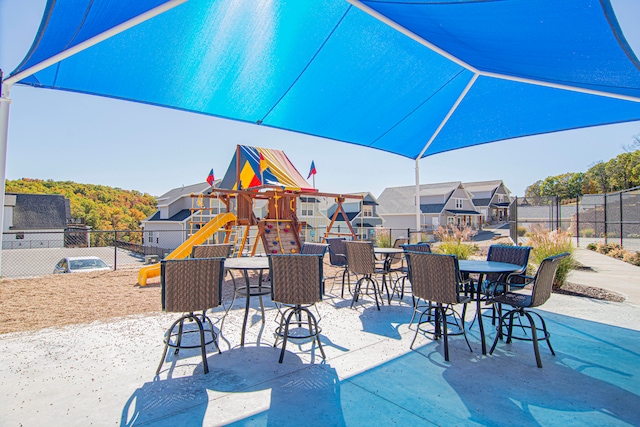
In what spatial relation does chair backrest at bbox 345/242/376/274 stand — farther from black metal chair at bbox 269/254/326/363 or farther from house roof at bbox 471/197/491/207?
house roof at bbox 471/197/491/207

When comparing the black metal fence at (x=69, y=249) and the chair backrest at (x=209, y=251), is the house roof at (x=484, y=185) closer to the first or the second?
the black metal fence at (x=69, y=249)

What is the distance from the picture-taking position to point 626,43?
102 inches

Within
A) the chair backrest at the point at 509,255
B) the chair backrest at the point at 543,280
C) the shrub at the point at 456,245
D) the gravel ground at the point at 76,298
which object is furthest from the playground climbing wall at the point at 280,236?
the chair backrest at the point at 543,280

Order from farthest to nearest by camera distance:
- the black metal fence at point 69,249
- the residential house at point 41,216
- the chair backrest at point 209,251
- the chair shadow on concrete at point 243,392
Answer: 1. the residential house at point 41,216
2. the black metal fence at point 69,249
3. the chair backrest at point 209,251
4. the chair shadow on concrete at point 243,392

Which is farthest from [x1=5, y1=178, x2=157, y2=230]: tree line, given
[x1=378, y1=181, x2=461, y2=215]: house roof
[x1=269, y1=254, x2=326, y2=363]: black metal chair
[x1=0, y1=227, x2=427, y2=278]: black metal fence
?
[x1=269, y1=254, x2=326, y2=363]: black metal chair

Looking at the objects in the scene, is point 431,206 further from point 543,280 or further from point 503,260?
point 543,280

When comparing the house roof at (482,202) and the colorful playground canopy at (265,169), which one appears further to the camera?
the house roof at (482,202)

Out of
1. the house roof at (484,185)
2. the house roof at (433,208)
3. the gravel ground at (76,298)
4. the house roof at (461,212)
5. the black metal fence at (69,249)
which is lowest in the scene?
the black metal fence at (69,249)

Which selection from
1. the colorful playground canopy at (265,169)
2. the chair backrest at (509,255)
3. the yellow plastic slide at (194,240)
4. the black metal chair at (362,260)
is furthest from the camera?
the colorful playground canopy at (265,169)

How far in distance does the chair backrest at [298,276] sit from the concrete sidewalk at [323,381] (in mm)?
555

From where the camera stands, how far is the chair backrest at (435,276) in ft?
9.56

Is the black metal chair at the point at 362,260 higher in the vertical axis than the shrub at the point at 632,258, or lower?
higher

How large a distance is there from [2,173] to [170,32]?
6.25 ft

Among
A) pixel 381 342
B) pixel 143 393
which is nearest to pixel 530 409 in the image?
pixel 381 342
